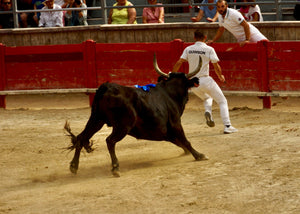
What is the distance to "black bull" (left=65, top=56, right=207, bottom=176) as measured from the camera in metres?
7.14

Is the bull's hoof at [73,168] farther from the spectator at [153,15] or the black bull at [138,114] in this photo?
the spectator at [153,15]

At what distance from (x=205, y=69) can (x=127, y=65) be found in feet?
11.1

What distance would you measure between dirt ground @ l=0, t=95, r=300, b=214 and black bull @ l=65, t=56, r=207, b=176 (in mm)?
295

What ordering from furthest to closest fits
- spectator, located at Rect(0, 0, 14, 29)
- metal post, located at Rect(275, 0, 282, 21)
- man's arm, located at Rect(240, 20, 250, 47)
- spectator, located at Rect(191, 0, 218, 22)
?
spectator, located at Rect(0, 0, 14, 29) < spectator, located at Rect(191, 0, 218, 22) < metal post, located at Rect(275, 0, 282, 21) < man's arm, located at Rect(240, 20, 250, 47)

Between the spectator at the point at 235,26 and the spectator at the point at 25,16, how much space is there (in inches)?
179

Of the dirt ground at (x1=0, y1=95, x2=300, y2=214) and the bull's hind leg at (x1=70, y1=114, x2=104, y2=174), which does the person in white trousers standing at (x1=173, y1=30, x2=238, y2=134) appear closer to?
the dirt ground at (x1=0, y1=95, x2=300, y2=214)

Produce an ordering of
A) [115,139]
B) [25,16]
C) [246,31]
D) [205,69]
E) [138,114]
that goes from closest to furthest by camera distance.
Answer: [115,139] → [138,114] → [205,69] → [246,31] → [25,16]

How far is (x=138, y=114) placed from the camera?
7328mm

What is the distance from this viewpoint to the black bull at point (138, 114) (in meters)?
7.14

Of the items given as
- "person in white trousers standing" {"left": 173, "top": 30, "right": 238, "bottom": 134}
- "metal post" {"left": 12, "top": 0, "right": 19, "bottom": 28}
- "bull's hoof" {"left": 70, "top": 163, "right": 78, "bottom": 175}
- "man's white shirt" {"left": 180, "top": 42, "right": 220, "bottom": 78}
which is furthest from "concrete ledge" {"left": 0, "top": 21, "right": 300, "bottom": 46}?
"bull's hoof" {"left": 70, "top": 163, "right": 78, "bottom": 175}

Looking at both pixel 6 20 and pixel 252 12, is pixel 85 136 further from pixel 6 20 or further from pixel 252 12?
pixel 6 20

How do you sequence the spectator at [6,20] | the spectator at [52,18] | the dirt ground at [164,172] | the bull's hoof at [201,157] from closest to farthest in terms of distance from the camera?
1. the dirt ground at [164,172]
2. the bull's hoof at [201,157]
3. the spectator at [52,18]
4. the spectator at [6,20]

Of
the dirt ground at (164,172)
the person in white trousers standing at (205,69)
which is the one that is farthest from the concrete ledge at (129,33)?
the person in white trousers standing at (205,69)

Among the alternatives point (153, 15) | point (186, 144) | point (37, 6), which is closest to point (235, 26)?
point (153, 15)
